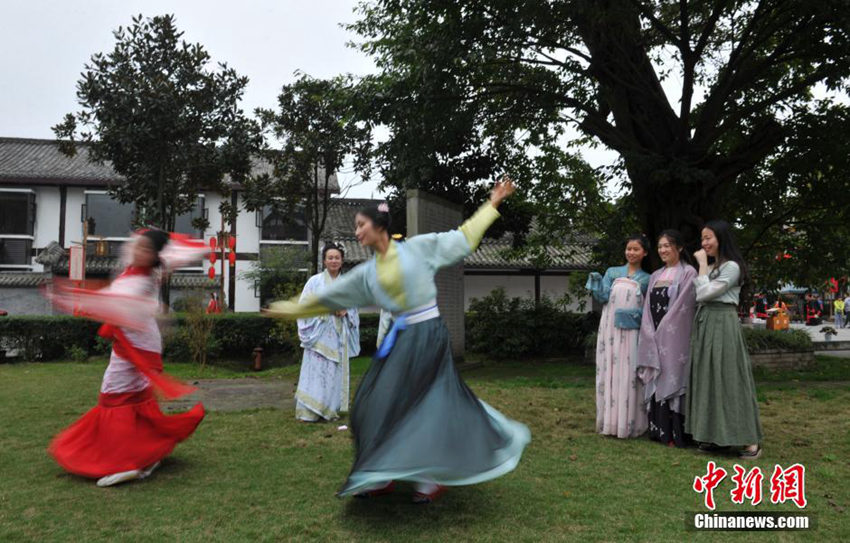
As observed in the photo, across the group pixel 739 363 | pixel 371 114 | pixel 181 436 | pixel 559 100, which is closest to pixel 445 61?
pixel 371 114

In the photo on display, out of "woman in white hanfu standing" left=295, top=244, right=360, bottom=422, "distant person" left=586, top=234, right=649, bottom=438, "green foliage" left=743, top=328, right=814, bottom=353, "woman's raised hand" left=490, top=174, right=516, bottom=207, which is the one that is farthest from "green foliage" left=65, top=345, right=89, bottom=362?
"green foliage" left=743, top=328, right=814, bottom=353

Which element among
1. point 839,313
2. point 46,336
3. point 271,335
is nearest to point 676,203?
point 271,335

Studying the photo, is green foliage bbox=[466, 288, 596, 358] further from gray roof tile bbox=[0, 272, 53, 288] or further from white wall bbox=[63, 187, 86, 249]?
gray roof tile bbox=[0, 272, 53, 288]

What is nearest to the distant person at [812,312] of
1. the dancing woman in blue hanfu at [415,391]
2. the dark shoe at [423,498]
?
the dancing woman in blue hanfu at [415,391]

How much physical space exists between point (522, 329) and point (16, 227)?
20626 millimetres

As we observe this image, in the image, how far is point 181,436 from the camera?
432 centimetres

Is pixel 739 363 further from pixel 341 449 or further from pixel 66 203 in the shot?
pixel 66 203

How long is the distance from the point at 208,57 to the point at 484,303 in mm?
7560

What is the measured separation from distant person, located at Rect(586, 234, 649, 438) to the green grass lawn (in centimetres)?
20

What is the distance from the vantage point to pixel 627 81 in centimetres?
1017

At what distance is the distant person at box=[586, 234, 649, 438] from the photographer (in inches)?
217

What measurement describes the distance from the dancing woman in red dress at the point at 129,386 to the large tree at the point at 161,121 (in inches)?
347

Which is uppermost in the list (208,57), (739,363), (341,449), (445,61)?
(208,57)

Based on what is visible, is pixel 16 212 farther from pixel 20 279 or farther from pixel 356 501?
pixel 356 501
